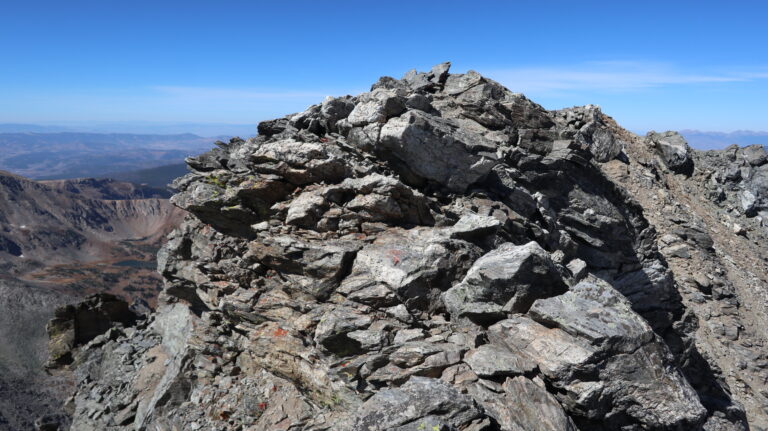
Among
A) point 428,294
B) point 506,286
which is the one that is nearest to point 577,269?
point 506,286

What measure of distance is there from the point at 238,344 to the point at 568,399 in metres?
19.1

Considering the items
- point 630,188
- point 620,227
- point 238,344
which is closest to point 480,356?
point 238,344

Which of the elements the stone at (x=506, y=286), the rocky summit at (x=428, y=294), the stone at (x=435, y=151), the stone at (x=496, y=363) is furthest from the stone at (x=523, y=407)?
the stone at (x=435, y=151)

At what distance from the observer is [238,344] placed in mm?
25656

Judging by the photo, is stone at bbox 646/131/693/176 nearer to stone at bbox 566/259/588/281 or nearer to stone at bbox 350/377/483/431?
stone at bbox 566/259/588/281

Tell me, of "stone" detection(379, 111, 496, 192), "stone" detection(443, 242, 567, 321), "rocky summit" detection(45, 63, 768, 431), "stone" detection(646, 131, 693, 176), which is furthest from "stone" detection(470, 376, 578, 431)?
"stone" detection(646, 131, 693, 176)

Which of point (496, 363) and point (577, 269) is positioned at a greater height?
point (577, 269)

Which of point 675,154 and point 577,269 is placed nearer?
point 577,269

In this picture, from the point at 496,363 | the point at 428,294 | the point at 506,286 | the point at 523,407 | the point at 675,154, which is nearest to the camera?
the point at 523,407

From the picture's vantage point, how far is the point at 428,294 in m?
19.7

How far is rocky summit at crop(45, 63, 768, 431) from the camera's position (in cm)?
1551

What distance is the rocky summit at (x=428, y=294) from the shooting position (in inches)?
611

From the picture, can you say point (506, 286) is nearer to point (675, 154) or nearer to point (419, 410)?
point (419, 410)

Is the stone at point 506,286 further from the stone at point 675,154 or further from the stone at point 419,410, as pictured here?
the stone at point 675,154
